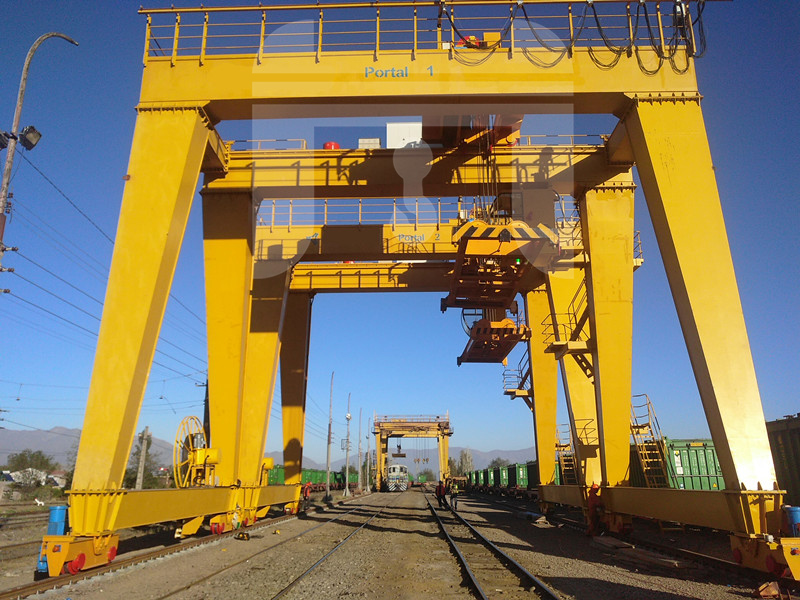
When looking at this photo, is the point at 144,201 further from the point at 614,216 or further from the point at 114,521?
the point at 614,216

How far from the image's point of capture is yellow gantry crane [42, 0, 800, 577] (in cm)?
753

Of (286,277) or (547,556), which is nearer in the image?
(547,556)

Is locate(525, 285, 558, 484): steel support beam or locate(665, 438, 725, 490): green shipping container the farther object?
locate(525, 285, 558, 484): steel support beam

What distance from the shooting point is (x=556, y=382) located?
18.0 m

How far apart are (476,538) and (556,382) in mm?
7668

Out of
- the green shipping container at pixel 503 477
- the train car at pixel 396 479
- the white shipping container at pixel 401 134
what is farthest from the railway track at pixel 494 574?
the train car at pixel 396 479

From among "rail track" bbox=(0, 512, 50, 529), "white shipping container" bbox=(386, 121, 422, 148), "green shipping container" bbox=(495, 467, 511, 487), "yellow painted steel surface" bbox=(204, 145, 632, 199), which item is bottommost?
"rail track" bbox=(0, 512, 50, 529)

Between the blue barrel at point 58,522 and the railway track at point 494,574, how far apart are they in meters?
5.40

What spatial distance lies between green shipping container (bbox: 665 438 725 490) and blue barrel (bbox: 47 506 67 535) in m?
12.6

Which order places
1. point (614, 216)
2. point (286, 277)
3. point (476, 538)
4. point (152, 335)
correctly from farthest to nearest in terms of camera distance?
point (286, 277)
point (614, 216)
point (476, 538)
point (152, 335)

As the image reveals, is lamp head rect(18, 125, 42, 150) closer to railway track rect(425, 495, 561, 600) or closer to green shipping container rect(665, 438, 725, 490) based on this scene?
railway track rect(425, 495, 561, 600)

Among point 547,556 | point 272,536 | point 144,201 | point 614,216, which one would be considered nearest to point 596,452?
point 547,556

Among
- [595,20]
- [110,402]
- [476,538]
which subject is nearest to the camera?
[110,402]

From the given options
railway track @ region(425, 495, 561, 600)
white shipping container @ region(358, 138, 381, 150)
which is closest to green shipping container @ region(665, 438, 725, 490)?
railway track @ region(425, 495, 561, 600)
